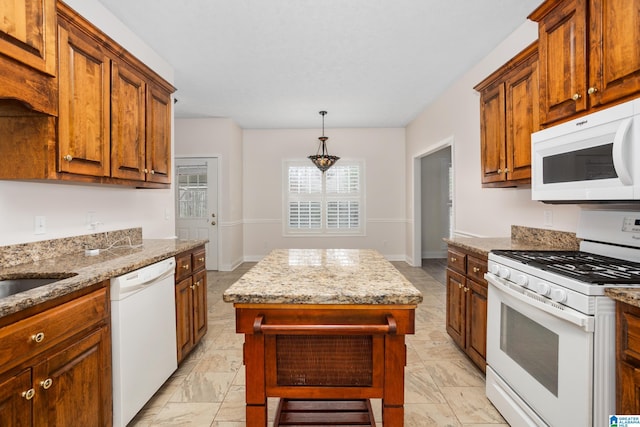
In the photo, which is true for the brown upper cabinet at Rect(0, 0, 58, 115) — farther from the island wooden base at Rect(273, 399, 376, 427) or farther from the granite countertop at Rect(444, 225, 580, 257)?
the granite countertop at Rect(444, 225, 580, 257)

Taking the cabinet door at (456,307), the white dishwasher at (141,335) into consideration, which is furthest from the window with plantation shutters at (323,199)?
the white dishwasher at (141,335)

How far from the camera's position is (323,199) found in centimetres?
680

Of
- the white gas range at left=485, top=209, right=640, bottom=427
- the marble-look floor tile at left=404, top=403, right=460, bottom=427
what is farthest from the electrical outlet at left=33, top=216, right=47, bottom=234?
the white gas range at left=485, top=209, right=640, bottom=427

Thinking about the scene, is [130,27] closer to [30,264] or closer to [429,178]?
[30,264]

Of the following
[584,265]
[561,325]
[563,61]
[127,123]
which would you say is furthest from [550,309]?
[127,123]

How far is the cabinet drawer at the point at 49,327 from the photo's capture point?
3.77ft

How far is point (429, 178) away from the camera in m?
7.41

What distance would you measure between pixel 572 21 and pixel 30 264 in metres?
3.38

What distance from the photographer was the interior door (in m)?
5.94

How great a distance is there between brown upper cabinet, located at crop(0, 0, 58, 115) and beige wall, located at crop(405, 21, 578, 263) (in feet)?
10.9

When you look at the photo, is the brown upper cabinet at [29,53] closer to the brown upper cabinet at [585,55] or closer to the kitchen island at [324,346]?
the kitchen island at [324,346]

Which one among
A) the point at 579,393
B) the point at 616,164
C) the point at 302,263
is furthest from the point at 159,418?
the point at 616,164

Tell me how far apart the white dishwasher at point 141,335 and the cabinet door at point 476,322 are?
7.31ft

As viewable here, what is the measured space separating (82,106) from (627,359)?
2.95 meters
